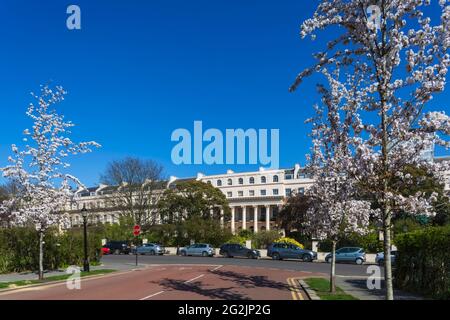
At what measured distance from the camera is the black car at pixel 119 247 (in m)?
57.4

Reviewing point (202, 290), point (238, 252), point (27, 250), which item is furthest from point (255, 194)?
point (202, 290)

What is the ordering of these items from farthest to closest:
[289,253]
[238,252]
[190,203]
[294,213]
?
1. [190,203]
2. [294,213]
3. [238,252]
4. [289,253]

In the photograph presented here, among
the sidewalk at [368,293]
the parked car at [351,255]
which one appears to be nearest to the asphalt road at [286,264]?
the parked car at [351,255]

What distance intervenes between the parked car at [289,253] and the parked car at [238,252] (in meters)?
2.30

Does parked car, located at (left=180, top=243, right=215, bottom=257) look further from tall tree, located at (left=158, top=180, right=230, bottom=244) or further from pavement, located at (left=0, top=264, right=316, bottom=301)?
pavement, located at (left=0, top=264, right=316, bottom=301)

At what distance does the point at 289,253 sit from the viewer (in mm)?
44594

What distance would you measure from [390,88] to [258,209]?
9164 centimetres

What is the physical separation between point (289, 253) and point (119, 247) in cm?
2356

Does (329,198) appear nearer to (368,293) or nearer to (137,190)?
(368,293)

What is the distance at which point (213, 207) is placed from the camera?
232ft

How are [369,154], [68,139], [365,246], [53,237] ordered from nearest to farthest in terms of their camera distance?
[369,154] → [68,139] → [53,237] → [365,246]

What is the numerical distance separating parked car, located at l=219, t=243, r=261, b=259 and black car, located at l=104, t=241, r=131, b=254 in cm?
1434
